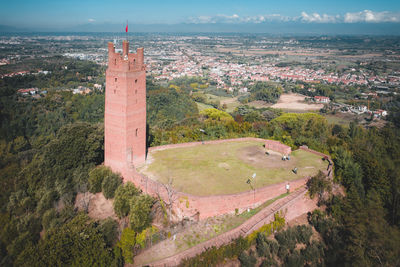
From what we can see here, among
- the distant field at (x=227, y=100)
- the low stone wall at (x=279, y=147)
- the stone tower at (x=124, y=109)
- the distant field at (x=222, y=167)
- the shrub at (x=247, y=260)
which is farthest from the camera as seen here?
the distant field at (x=227, y=100)

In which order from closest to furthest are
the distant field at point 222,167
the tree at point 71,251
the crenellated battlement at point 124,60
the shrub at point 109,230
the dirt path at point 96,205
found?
the tree at point 71,251
the shrub at point 109,230
the distant field at point 222,167
the dirt path at point 96,205
the crenellated battlement at point 124,60

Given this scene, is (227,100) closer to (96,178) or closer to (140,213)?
(96,178)

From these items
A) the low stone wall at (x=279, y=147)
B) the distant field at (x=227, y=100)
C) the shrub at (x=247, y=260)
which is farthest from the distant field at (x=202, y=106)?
the shrub at (x=247, y=260)

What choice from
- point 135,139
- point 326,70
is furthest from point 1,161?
point 326,70

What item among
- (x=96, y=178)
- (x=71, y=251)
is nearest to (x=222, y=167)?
(x=96, y=178)

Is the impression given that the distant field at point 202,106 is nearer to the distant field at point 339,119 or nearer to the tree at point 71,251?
the distant field at point 339,119

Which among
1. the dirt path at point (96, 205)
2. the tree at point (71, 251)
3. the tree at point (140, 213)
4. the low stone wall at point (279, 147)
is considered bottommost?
the dirt path at point (96, 205)

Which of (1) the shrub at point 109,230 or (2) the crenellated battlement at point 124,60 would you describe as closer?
(1) the shrub at point 109,230

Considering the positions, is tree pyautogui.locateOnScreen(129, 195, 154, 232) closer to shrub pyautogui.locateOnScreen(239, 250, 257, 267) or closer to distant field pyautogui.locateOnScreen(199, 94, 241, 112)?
shrub pyautogui.locateOnScreen(239, 250, 257, 267)
